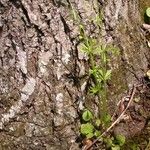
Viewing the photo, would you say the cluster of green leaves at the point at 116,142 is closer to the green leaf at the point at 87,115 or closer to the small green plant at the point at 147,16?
the green leaf at the point at 87,115

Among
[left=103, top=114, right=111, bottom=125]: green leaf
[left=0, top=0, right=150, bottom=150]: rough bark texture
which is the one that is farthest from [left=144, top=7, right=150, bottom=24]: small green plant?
[left=103, top=114, right=111, bottom=125]: green leaf

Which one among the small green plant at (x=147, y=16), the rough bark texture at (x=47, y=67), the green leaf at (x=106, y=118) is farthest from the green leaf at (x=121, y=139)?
the small green plant at (x=147, y=16)

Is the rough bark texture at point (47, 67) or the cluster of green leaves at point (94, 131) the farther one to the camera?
the cluster of green leaves at point (94, 131)

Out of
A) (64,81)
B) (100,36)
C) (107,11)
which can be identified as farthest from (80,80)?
(107,11)

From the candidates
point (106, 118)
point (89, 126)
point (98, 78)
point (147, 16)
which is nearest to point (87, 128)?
point (89, 126)

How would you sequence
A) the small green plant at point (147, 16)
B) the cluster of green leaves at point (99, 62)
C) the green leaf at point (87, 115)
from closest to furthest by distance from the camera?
the cluster of green leaves at point (99, 62)
the green leaf at point (87, 115)
the small green plant at point (147, 16)

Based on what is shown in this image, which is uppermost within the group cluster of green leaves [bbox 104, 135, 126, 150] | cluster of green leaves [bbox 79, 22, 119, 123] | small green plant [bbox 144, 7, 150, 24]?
small green plant [bbox 144, 7, 150, 24]

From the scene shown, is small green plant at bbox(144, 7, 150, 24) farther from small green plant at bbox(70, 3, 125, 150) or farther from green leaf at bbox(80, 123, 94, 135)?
green leaf at bbox(80, 123, 94, 135)

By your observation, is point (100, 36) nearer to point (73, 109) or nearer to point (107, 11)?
point (107, 11)
